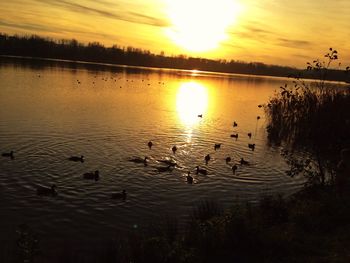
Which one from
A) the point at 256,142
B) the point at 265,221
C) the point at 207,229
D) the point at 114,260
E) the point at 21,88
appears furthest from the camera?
the point at 21,88

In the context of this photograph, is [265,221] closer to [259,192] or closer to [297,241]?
[297,241]

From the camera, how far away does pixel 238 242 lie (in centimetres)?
1116

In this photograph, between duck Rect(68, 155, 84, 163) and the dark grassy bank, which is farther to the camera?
duck Rect(68, 155, 84, 163)

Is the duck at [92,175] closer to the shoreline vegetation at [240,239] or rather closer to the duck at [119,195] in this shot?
the duck at [119,195]

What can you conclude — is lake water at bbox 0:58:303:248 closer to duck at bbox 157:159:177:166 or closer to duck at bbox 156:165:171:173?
duck at bbox 157:159:177:166

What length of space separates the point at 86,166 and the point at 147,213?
688 cm

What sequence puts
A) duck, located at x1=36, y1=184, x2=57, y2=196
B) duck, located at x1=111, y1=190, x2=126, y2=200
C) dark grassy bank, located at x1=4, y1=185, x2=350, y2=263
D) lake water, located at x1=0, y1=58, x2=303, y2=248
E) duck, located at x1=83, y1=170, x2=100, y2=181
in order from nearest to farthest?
dark grassy bank, located at x1=4, y1=185, x2=350, y2=263 < lake water, located at x1=0, y1=58, x2=303, y2=248 < duck, located at x1=36, y1=184, x2=57, y2=196 < duck, located at x1=111, y1=190, x2=126, y2=200 < duck, located at x1=83, y1=170, x2=100, y2=181

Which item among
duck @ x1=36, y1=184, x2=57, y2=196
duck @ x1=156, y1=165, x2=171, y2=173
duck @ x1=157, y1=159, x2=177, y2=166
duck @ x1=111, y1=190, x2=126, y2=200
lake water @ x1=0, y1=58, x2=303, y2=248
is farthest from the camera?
duck @ x1=157, y1=159, x2=177, y2=166

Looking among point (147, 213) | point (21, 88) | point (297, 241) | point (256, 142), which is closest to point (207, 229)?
point (297, 241)

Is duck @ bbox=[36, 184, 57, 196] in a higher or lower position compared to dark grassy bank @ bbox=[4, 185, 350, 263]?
lower

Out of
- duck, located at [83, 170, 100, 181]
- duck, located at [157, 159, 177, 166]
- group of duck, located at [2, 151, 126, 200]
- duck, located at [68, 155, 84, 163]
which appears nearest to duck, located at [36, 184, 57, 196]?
group of duck, located at [2, 151, 126, 200]

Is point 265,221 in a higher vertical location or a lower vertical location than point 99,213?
higher

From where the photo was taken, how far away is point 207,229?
11.8m

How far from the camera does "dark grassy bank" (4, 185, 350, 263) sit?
10164 millimetres
